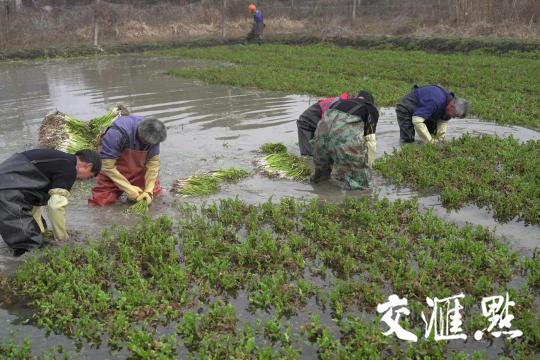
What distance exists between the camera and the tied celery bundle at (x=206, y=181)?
6.68 meters

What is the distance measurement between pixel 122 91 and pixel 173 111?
3579mm

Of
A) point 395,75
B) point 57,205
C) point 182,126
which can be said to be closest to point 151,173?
point 57,205

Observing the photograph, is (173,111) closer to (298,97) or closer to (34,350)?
(298,97)

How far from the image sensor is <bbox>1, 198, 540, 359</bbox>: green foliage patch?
3.73 metres

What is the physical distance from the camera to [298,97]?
13117 millimetres

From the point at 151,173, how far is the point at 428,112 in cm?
432

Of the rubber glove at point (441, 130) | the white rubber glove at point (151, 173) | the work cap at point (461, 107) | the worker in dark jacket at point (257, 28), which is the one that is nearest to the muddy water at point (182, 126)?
the white rubber glove at point (151, 173)

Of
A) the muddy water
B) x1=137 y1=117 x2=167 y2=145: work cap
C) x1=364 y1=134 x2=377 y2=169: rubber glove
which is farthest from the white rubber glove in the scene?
x1=364 y1=134 x2=377 y2=169: rubber glove

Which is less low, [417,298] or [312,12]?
[312,12]

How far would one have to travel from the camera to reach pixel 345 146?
6574 mm

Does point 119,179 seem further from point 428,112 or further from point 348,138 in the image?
point 428,112

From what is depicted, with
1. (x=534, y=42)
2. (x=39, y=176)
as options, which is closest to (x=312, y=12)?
(x=534, y=42)

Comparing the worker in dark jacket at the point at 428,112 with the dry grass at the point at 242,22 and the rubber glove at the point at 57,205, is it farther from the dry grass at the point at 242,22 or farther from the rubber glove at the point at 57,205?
the dry grass at the point at 242,22

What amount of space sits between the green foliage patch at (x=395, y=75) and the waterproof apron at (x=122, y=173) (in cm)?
671
